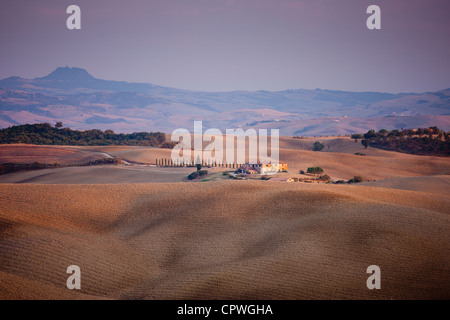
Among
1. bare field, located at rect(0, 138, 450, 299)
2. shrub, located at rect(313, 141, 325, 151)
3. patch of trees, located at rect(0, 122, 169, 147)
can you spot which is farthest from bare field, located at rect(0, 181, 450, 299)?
patch of trees, located at rect(0, 122, 169, 147)

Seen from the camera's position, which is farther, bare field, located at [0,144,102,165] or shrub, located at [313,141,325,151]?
shrub, located at [313,141,325,151]

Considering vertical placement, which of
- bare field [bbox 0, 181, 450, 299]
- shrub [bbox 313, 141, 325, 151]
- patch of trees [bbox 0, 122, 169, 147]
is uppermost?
patch of trees [bbox 0, 122, 169, 147]

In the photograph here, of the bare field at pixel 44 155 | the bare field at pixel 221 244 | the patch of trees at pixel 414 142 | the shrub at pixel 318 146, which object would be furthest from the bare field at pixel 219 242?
the shrub at pixel 318 146

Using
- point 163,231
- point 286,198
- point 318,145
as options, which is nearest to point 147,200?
point 163,231

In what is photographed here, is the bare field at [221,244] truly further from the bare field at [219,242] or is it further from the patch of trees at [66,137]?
the patch of trees at [66,137]

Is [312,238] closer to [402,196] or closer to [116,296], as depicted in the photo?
[116,296]

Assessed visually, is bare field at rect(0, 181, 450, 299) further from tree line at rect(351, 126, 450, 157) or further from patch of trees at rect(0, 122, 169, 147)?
patch of trees at rect(0, 122, 169, 147)
